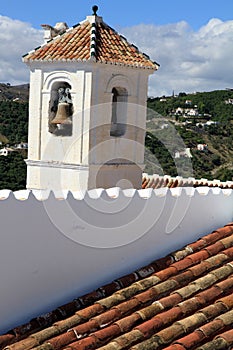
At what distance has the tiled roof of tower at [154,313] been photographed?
4215mm

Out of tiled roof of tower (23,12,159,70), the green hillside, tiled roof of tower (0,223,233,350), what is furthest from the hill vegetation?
tiled roof of tower (0,223,233,350)

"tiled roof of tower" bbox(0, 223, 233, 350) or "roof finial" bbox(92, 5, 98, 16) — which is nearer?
"tiled roof of tower" bbox(0, 223, 233, 350)

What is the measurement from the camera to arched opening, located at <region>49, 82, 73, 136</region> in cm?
876

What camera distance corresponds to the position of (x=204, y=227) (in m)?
5.80

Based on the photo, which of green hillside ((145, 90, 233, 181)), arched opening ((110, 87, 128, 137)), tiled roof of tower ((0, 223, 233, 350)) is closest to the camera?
tiled roof of tower ((0, 223, 233, 350))

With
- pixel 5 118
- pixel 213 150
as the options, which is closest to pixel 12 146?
pixel 5 118

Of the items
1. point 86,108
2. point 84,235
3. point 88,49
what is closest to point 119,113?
point 86,108

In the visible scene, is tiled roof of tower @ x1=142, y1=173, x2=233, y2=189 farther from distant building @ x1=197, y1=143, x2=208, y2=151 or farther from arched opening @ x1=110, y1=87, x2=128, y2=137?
distant building @ x1=197, y1=143, x2=208, y2=151

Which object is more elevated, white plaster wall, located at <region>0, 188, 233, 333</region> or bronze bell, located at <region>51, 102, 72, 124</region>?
bronze bell, located at <region>51, 102, 72, 124</region>

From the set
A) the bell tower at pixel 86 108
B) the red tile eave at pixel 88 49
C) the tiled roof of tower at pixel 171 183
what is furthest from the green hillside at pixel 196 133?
the red tile eave at pixel 88 49

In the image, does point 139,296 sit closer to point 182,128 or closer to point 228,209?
point 228,209

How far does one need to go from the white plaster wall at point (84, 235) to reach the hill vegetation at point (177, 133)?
16.7ft

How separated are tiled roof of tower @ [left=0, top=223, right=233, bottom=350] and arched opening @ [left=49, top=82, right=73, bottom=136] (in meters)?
3.94

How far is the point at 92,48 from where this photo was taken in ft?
27.9
